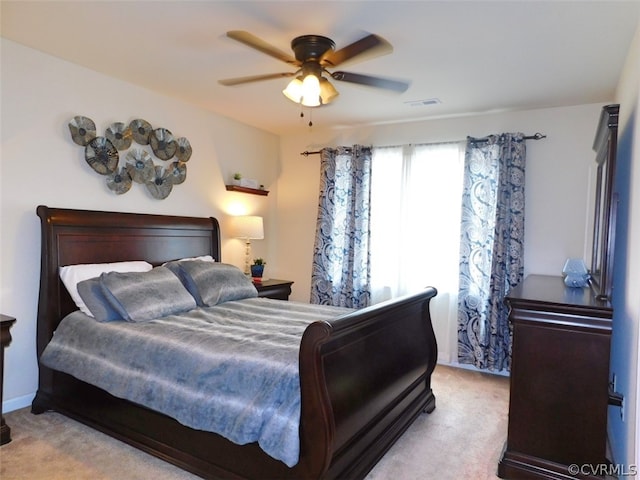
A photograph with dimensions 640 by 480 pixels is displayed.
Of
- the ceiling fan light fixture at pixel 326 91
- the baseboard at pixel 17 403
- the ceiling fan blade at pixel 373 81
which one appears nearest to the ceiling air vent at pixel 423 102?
the ceiling fan blade at pixel 373 81

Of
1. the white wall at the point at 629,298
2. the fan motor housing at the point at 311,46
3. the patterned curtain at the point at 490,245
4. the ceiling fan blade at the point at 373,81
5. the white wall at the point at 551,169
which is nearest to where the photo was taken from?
the white wall at the point at 629,298

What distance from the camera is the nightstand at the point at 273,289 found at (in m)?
4.28

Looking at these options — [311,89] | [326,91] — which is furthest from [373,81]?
[311,89]

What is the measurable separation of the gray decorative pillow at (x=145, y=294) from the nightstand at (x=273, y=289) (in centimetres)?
114

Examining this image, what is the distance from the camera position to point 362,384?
2.21 meters

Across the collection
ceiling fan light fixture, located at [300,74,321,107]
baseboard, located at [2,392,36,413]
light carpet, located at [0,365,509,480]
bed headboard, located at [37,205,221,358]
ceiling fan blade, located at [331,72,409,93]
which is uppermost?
ceiling fan blade, located at [331,72,409,93]

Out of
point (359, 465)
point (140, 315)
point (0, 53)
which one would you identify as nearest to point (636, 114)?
point (359, 465)

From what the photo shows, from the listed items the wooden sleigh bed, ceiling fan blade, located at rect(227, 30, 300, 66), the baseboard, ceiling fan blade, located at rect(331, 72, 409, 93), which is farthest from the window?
the baseboard

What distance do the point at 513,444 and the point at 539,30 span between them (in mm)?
2440

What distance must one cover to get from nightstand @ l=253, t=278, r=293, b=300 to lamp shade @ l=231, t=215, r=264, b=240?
0.54 m

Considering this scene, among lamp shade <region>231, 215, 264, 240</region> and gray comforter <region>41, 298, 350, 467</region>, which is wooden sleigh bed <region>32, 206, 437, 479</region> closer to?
gray comforter <region>41, 298, 350, 467</region>

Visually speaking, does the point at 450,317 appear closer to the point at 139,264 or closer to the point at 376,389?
the point at 376,389

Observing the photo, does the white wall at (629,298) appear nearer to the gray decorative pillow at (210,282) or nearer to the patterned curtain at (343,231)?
the patterned curtain at (343,231)

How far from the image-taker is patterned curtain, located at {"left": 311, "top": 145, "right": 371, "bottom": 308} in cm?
464
